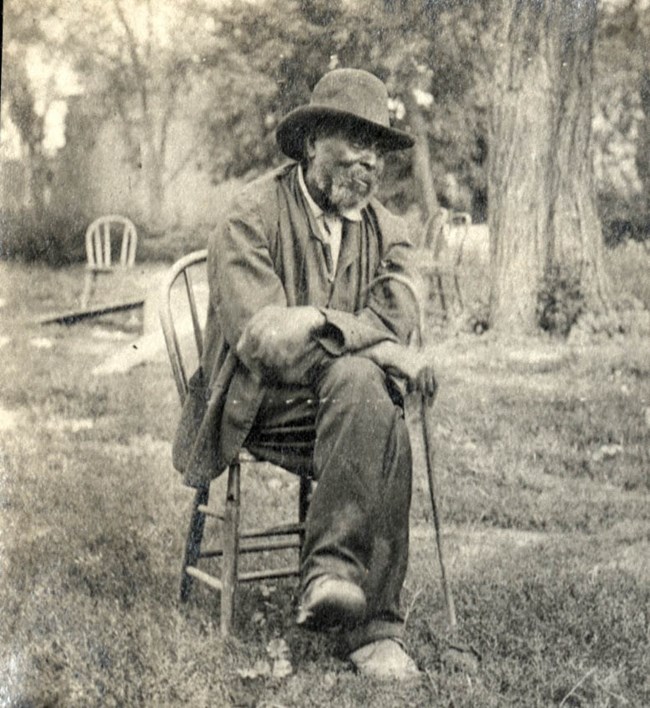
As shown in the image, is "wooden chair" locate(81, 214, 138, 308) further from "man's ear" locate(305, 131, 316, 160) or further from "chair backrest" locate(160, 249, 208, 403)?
"man's ear" locate(305, 131, 316, 160)

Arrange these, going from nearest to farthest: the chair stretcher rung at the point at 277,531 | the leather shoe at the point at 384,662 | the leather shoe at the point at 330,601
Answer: the leather shoe at the point at 330,601
the leather shoe at the point at 384,662
the chair stretcher rung at the point at 277,531

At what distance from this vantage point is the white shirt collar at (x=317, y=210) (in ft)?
9.07

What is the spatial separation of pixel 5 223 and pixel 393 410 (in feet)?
4.31

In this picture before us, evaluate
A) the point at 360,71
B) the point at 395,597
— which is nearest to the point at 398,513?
the point at 395,597

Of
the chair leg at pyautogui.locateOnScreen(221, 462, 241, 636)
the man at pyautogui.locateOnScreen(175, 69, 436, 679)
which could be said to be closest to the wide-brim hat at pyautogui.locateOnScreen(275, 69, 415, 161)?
the man at pyautogui.locateOnScreen(175, 69, 436, 679)

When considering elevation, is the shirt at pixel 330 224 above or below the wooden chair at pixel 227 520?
above

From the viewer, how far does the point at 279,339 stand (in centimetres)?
254

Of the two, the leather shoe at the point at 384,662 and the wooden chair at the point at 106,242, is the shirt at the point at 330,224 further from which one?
the leather shoe at the point at 384,662

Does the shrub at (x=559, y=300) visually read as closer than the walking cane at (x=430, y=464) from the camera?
No

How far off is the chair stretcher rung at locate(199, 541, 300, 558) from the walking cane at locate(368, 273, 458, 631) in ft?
1.37

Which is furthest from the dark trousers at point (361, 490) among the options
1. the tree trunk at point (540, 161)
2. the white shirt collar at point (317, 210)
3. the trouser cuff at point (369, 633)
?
the tree trunk at point (540, 161)

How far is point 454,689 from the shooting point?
8.30 ft

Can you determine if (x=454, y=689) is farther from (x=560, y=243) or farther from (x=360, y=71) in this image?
(x=360, y=71)

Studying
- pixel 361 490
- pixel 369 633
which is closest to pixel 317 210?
pixel 361 490
